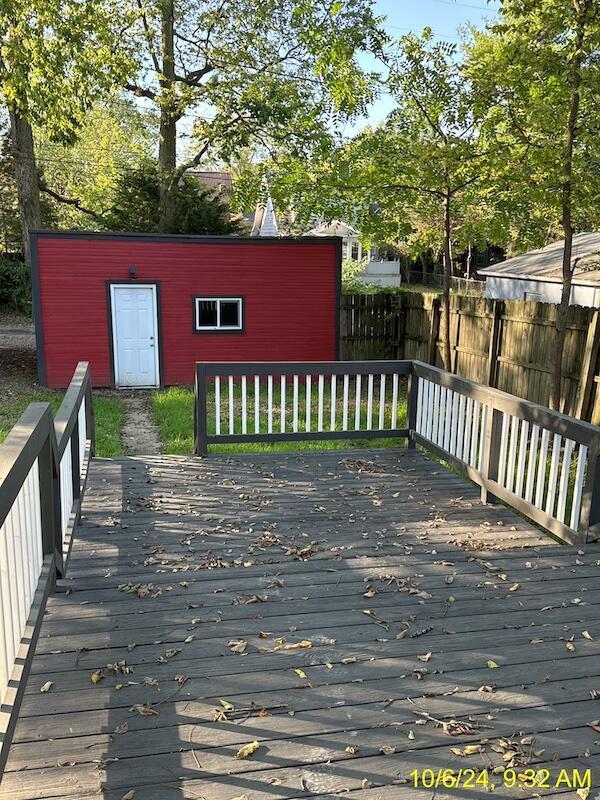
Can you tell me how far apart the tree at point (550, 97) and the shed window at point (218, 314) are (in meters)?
6.24

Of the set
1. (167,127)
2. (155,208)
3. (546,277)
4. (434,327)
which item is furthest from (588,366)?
(155,208)

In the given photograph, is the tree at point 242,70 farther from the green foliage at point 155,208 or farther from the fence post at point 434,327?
the fence post at point 434,327

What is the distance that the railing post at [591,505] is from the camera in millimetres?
4113

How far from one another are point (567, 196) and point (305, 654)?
6069mm

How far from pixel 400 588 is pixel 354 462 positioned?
2.68m

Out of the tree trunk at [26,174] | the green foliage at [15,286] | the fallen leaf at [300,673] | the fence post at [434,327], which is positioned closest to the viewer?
the fallen leaf at [300,673]

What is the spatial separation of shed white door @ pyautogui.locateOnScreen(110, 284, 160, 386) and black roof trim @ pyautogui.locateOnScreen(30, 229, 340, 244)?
0.87 meters

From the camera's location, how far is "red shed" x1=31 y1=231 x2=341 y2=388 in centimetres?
1189

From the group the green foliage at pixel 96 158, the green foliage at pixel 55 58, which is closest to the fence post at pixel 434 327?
the green foliage at pixel 55 58

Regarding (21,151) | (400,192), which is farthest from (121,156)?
(400,192)

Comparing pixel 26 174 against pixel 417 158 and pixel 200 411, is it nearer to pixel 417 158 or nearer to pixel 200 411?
pixel 417 158

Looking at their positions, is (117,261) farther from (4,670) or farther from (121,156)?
(121,156)

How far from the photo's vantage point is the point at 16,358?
13914 millimetres

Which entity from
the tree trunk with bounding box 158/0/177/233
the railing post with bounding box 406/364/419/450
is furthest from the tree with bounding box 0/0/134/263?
the railing post with bounding box 406/364/419/450
